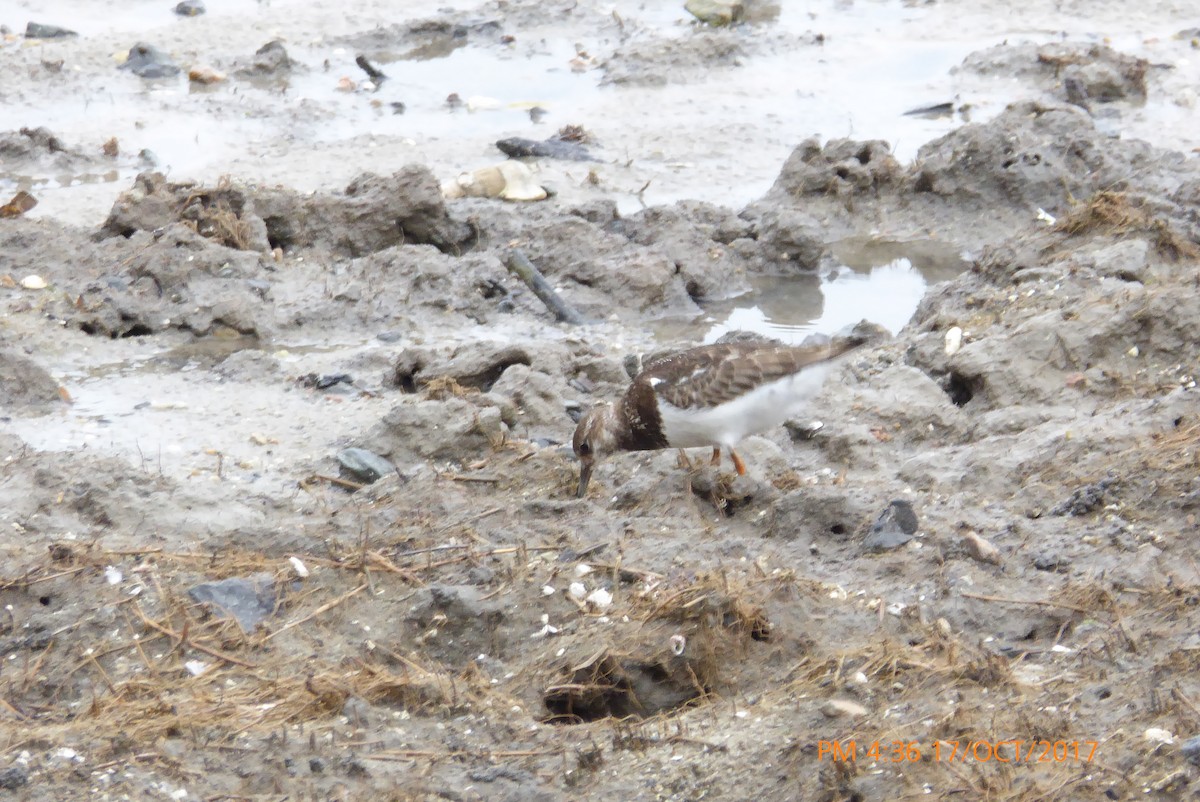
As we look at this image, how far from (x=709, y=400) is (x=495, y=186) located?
14.1 ft

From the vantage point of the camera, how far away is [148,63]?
1219 cm

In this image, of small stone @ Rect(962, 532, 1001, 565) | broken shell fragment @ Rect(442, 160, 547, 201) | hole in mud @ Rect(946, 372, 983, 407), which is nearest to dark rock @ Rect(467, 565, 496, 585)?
small stone @ Rect(962, 532, 1001, 565)

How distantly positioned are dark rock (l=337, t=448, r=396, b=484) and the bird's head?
86 centimetres

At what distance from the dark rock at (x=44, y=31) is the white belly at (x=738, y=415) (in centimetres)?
939

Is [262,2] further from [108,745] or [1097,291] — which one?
[108,745]

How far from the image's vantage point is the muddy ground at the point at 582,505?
3.63m

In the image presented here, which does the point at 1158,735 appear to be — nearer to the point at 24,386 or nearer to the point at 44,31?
the point at 24,386

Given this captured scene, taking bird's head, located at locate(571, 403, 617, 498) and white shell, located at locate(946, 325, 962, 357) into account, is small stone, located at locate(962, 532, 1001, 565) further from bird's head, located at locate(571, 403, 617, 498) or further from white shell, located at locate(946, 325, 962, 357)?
white shell, located at locate(946, 325, 962, 357)

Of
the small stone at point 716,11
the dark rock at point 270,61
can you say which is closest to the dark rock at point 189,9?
the dark rock at point 270,61

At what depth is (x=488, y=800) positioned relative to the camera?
3.52 metres

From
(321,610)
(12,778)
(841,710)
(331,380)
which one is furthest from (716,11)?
(12,778)

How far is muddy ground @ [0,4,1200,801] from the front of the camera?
3.63 meters

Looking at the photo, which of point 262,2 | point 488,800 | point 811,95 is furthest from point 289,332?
point 262,2
